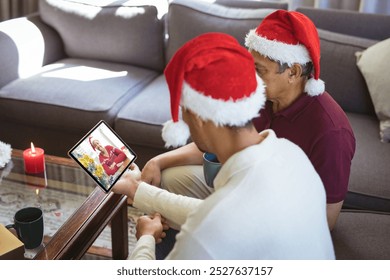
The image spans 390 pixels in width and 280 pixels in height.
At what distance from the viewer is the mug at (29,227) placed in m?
1.30

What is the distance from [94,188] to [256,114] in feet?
2.66

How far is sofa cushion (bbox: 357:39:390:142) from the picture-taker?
1.95 m

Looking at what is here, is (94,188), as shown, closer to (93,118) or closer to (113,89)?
(93,118)

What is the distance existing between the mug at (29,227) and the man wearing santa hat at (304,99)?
2.47ft

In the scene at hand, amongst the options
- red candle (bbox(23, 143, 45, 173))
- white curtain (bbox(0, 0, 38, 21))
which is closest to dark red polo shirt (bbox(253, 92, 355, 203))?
red candle (bbox(23, 143, 45, 173))

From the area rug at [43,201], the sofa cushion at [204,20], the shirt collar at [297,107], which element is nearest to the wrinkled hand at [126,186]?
the area rug at [43,201]

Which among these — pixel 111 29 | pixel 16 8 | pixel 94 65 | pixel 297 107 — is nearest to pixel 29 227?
pixel 297 107

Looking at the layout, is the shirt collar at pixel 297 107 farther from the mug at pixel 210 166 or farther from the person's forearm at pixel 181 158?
the person's forearm at pixel 181 158

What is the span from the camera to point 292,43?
53.6 inches

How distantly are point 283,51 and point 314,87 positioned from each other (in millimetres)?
142

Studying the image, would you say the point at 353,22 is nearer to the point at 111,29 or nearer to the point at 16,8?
the point at 111,29

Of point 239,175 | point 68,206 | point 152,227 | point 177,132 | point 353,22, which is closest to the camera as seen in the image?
point 239,175

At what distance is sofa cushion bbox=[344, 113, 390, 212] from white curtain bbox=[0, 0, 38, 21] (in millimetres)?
2256
